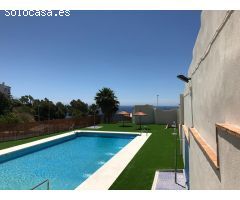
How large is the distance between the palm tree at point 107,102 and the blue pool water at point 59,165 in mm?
13799

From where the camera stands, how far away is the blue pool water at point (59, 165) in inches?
452

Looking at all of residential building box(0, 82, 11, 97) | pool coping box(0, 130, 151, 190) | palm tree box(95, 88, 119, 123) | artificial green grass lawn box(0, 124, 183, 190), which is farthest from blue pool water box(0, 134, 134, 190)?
residential building box(0, 82, 11, 97)

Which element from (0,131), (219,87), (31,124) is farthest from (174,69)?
(219,87)

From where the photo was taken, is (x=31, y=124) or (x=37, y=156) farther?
(x=31, y=124)

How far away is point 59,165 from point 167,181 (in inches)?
262

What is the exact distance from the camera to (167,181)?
388 inches

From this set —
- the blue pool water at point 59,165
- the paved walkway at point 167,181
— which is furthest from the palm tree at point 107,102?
the paved walkway at point 167,181

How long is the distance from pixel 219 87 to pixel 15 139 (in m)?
19.0

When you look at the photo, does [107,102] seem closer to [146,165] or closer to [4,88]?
[146,165]

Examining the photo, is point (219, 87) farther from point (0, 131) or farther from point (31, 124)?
point (31, 124)

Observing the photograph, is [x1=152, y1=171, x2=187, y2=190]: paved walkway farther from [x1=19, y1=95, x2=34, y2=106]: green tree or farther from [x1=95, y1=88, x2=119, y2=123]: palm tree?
[x1=19, y1=95, x2=34, y2=106]: green tree

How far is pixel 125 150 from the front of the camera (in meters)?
16.0

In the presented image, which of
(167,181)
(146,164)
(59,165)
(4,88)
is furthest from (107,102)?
(4,88)

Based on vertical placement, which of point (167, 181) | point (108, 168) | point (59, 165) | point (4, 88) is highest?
point (4, 88)
